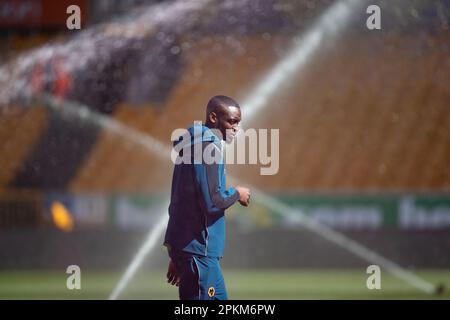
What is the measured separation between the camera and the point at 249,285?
484 inches

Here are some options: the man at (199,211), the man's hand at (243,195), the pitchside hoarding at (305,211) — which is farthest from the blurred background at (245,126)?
the man's hand at (243,195)

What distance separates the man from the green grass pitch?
486cm

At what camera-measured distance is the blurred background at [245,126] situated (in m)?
14.2

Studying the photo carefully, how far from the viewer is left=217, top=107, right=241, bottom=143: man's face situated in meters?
5.52

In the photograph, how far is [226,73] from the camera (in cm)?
2012

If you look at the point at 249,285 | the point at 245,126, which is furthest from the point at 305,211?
the point at 249,285

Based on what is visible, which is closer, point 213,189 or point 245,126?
point 213,189

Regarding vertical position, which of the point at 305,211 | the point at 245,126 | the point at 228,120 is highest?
the point at 245,126

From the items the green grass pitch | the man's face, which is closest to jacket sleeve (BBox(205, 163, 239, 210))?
the man's face

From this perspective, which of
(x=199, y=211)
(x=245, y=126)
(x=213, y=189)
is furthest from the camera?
(x=245, y=126)

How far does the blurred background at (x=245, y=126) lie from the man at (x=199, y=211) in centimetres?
501

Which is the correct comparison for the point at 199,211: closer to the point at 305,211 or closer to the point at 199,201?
the point at 199,201

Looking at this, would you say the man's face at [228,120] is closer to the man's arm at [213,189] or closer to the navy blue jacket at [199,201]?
the navy blue jacket at [199,201]

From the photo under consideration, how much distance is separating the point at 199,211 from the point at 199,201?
0.27 ft
